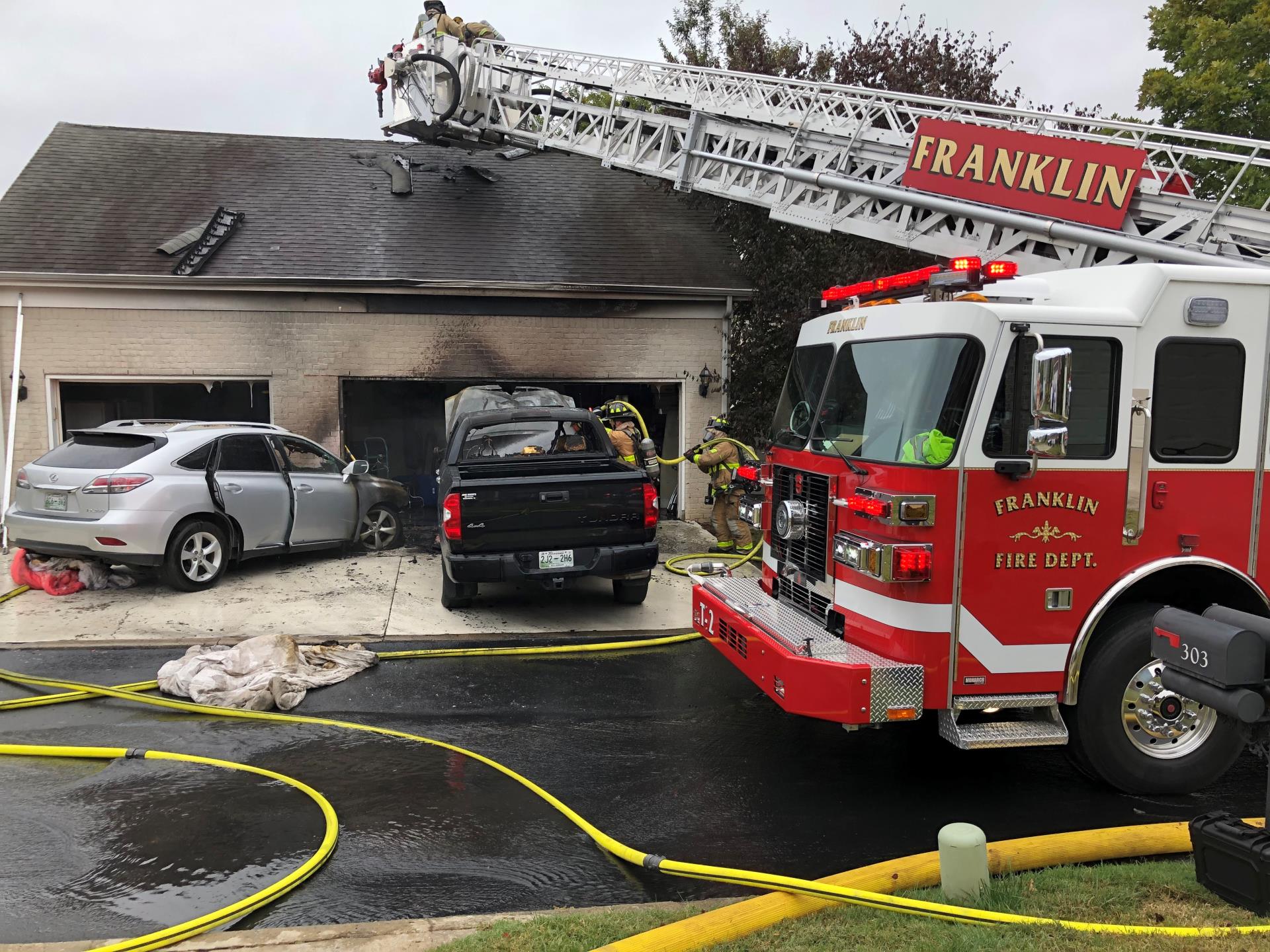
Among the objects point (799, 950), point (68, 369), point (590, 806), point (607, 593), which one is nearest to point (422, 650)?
point (607, 593)

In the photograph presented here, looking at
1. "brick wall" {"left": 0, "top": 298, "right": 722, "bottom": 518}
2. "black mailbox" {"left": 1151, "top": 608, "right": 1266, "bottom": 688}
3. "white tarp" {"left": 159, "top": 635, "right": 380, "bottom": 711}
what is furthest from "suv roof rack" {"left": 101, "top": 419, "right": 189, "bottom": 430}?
"black mailbox" {"left": 1151, "top": 608, "right": 1266, "bottom": 688}

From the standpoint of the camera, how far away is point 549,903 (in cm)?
374

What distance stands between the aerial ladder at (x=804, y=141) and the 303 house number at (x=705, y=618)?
4437 millimetres

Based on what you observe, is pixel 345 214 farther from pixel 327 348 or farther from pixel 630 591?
pixel 630 591

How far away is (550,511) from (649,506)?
0.91 metres

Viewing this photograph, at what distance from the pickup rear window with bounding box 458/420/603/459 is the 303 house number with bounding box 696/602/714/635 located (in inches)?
127

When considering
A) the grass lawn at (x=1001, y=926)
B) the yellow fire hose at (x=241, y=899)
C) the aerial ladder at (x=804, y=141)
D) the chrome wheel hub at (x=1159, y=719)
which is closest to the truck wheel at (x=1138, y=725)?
the chrome wheel hub at (x=1159, y=719)

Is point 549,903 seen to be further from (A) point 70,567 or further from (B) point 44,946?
(A) point 70,567

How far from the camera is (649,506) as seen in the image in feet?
26.5

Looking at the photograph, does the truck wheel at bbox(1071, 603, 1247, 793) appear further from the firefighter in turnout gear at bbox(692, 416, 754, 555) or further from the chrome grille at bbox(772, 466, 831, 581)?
the firefighter in turnout gear at bbox(692, 416, 754, 555)

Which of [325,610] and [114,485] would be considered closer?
[114,485]

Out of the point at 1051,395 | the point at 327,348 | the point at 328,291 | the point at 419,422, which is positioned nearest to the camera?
the point at 1051,395

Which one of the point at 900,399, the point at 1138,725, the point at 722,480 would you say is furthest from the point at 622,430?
the point at 1138,725

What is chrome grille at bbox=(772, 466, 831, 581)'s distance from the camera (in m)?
5.15
